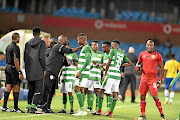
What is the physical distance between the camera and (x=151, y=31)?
91.9 ft

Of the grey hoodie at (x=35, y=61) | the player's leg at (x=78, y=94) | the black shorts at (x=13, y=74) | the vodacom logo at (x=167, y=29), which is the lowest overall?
the player's leg at (x=78, y=94)

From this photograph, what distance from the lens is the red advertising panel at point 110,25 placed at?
2670 centimetres

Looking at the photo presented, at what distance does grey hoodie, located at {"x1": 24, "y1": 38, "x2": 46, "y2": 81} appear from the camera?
8266 mm

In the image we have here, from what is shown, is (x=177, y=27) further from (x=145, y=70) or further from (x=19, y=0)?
(x=145, y=70)

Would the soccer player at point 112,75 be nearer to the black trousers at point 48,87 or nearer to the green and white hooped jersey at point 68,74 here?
the green and white hooped jersey at point 68,74

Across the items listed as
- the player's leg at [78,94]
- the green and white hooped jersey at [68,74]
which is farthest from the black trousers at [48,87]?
the player's leg at [78,94]

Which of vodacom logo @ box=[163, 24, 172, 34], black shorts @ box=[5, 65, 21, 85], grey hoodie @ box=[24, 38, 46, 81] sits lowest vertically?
black shorts @ box=[5, 65, 21, 85]

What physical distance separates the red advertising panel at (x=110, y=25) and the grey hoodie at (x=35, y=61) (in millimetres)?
18445

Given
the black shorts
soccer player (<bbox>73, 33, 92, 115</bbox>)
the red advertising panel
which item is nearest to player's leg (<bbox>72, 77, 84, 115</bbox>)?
soccer player (<bbox>73, 33, 92, 115</bbox>)

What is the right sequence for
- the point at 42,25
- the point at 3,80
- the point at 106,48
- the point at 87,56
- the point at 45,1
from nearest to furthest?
the point at 87,56 < the point at 106,48 < the point at 3,80 < the point at 42,25 < the point at 45,1

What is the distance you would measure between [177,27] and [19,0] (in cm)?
1387

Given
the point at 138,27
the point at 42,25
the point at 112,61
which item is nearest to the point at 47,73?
the point at 112,61

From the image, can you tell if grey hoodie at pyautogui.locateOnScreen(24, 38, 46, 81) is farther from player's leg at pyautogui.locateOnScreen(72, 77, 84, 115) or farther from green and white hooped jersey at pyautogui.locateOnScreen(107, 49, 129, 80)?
green and white hooped jersey at pyautogui.locateOnScreen(107, 49, 129, 80)

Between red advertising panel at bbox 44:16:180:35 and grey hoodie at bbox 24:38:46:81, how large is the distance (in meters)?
18.4
